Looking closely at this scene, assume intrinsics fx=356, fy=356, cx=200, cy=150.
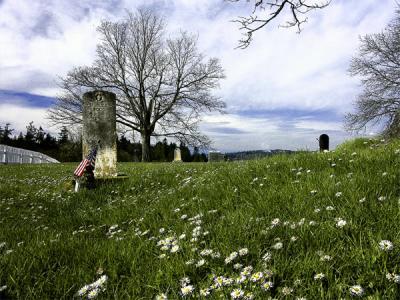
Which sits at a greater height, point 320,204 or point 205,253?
point 320,204

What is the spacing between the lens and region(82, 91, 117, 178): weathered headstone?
401 inches

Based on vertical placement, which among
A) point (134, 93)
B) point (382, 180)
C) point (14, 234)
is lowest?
point (14, 234)

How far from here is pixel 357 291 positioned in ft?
6.70

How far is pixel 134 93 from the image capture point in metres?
36.1

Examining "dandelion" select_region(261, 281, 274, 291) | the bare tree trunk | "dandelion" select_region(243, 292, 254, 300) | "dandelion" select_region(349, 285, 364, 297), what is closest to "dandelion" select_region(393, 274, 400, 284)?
"dandelion" select_region(349, 285, 364, 297)

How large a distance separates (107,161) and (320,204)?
25.4 feet

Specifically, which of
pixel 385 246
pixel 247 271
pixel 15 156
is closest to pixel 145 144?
pixel 15 156

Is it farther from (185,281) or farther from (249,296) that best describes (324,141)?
(249,296)

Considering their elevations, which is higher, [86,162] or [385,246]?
[86,162]

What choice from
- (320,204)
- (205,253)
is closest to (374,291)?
(205,253)

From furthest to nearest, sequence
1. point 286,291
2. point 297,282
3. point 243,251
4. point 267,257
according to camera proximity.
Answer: point 243,251 < point 267,257 < point 297,282 < point 286,291

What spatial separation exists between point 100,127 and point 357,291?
913 centimetres

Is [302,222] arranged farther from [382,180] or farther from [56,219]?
[56,219]

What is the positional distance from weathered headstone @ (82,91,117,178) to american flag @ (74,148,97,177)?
0.29m
